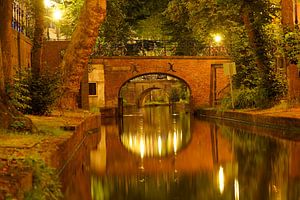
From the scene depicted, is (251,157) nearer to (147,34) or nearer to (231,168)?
(231,168)

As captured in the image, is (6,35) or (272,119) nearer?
(6,35)

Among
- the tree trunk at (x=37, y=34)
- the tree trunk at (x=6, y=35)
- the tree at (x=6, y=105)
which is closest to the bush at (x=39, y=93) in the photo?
the tree trunk at (x=37, y=34)

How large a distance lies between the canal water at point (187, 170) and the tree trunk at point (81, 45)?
15.0ft

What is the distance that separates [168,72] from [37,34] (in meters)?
20.2

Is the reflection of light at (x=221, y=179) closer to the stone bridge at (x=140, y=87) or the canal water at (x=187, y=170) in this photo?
the canal water at (x=187, y=170)

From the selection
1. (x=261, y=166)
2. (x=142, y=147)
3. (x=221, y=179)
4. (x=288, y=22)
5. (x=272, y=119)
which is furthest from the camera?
(x=288, y=22)

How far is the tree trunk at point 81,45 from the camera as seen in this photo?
2069 cm

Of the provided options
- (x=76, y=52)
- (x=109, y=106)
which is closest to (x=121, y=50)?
(x=109, y=106)

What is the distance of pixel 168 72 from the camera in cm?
3753

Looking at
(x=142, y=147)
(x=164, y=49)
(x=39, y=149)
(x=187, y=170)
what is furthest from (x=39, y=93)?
(x=164, y=49)

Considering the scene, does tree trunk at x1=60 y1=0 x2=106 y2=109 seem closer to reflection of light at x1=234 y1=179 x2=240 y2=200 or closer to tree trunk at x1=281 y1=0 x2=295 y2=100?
tree trunk at x1=281 y1=0 x2=295 y2=100

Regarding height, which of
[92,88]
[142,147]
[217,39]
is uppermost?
[217,39]

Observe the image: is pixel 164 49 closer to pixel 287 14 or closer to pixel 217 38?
pixel 217 38

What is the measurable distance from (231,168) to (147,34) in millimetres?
32694
